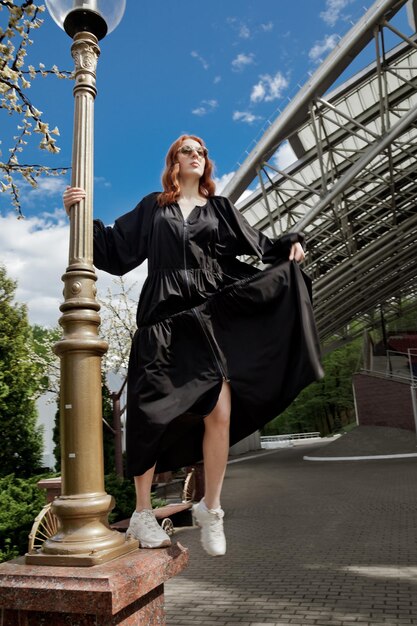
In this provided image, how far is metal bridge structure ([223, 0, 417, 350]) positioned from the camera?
1405cm

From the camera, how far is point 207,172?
8.20 ft

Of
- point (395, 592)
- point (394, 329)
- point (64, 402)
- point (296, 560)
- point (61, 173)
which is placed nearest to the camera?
point (64, 402)

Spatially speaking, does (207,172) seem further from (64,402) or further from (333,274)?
(333,274)

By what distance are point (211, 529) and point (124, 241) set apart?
50.4 inches

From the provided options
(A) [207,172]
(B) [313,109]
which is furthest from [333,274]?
(A) [207,172]

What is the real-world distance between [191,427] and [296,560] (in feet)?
17.6

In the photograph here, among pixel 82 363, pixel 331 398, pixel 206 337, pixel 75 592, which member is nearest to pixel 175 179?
pixel 206 337

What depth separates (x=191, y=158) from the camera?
2396mm

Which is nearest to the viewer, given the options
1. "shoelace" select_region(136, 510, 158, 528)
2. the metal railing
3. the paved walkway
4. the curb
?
"shoelace" select_region(136, 510, 158, 528)

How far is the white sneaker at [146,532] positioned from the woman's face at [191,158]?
147 centimetres

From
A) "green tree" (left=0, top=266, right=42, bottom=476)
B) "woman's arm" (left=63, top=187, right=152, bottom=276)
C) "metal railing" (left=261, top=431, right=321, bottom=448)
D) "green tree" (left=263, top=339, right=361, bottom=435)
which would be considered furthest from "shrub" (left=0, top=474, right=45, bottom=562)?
"green tree" (left=263, top=339, right=361, bottom=435)

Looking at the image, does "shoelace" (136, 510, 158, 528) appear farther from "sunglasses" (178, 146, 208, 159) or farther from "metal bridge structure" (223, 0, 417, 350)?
"metal bridge structure" (223, 0, 417, 350)

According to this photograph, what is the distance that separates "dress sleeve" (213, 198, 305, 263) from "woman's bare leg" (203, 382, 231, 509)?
61 centimetres

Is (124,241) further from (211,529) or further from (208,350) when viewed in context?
(211,529)
